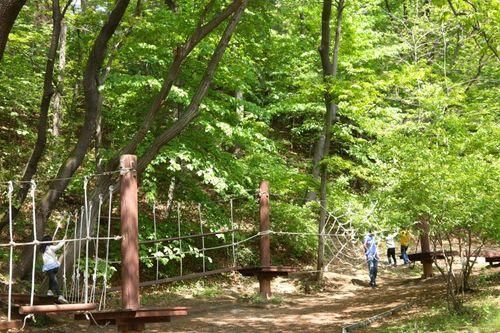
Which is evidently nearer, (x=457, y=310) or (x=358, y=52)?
(x=457, y=310)

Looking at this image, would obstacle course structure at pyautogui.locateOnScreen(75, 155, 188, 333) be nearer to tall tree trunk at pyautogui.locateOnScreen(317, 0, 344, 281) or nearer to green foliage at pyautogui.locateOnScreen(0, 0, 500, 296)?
green foliage at pyautogui.locateOnScreen(0, 0, 500, 296)

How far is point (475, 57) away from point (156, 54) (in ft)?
29.6

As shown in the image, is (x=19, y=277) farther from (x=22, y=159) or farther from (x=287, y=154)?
(x=287, y=154)

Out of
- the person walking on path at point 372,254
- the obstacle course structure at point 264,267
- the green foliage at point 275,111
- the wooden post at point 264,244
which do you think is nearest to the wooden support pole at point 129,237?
the green foliage at point 275,111

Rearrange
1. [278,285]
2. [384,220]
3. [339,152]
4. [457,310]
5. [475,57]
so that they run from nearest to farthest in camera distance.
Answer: [457,310], [384,220], [278,285], [475,57], [339,152]

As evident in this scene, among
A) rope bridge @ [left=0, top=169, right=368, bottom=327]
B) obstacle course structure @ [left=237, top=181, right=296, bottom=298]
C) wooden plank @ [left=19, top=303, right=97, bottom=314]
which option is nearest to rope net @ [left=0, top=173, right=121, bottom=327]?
rope bridge @ [left=0, top=169, right=368, bottom=327]

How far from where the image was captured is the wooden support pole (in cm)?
534

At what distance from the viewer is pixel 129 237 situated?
17.9 ft

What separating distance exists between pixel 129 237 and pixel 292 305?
632cm

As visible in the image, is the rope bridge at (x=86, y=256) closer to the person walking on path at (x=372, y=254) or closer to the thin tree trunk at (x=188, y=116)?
the thin tree trunk at (x=188, y=116)

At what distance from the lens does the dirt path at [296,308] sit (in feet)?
28.6

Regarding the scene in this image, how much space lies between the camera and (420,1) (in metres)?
17.5

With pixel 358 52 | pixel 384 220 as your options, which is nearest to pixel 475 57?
pixel 358 52

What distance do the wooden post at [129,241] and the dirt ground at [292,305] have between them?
11.4 feet
